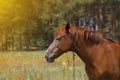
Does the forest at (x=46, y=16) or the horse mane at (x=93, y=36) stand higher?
the horse mane at (x=93, y=36)

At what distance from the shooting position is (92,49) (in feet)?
24.6

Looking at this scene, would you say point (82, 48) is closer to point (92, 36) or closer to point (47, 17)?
point (92, 36)

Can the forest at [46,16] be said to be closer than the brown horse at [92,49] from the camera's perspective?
No

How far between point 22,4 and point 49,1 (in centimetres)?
489

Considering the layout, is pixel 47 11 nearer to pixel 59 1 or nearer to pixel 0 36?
pixel 59 1

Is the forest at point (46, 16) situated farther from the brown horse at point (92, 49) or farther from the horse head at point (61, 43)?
the horse head at point (61, 43)

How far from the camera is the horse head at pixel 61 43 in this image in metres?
7.43

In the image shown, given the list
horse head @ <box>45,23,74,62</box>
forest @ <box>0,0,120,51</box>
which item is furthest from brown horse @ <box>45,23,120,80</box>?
forest @ <box>0,0,120,51</box>

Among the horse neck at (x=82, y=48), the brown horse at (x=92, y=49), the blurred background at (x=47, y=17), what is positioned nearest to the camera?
the brown horse at (x=92, y=49)

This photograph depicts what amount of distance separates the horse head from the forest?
40.7 m

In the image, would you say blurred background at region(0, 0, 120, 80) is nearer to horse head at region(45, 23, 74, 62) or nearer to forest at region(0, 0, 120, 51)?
forest at region(0, 0, 120, 51)

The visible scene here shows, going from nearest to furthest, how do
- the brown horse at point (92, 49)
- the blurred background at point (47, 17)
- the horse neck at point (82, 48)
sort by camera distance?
the brown horse at point (92, 49) < the horse neck at point (82, 48) < the blurred background at point (47, 17)

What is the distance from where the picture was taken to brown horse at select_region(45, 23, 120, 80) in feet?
24.0

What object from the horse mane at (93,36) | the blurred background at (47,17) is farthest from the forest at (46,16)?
the horse mane at (93,36)
